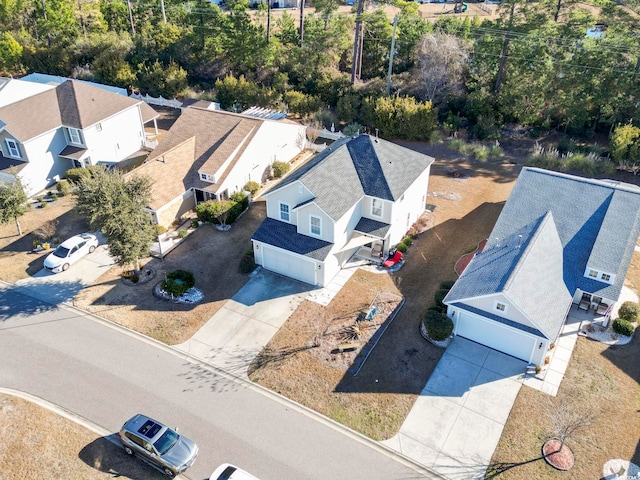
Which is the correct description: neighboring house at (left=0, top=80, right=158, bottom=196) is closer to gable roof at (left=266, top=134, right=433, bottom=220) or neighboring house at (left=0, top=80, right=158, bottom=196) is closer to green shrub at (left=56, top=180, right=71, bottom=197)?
green shrub at (left=56, top=180, right=71, bottom=197)

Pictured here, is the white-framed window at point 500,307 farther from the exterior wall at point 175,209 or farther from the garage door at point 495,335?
the exterior wall at point 175,209

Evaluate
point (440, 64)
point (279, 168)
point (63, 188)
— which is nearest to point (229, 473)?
point (279, 168)

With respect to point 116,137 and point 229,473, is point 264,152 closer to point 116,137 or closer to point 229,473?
point 116,137

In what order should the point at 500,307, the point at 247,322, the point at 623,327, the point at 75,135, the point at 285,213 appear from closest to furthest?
the point at 500,307
the point at 623,327
the point at 247,322
the point at 285,213
the point at 75,135

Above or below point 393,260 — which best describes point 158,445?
above

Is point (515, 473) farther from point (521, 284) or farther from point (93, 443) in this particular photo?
point (93, 443)

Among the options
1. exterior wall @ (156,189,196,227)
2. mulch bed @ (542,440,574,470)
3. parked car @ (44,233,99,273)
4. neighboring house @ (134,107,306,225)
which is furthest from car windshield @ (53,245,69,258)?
mulch bed @ (542,440,574,470)

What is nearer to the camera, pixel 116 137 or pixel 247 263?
pixel 247 263
